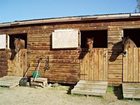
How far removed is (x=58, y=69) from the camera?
14.6m

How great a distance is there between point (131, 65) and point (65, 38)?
3.90 m

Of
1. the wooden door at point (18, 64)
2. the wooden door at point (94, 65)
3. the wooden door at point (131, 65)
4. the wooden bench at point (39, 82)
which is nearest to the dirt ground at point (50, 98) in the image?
the wooden bench at point (39, 82)

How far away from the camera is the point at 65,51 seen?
1446 centimetres

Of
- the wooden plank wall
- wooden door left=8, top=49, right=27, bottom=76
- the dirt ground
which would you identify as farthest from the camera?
the wooden plank wall

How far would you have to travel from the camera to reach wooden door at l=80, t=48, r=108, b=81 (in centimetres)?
1353

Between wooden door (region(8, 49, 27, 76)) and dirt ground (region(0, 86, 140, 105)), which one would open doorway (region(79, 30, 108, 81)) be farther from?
wooden door (region(8, 49, 27, 76))

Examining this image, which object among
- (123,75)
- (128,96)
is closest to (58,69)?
(123,75)

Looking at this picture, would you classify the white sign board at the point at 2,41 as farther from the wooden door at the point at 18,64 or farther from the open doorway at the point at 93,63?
the open doorway at the point at 93,63

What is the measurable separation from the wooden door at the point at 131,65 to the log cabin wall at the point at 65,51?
26 cm

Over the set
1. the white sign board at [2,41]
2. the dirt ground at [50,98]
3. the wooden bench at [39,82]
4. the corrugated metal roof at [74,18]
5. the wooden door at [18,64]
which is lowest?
the dirt ground at [50,98]

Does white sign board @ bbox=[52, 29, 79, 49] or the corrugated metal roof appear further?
white sign board @ bbox=[52, 29, 79, 49]

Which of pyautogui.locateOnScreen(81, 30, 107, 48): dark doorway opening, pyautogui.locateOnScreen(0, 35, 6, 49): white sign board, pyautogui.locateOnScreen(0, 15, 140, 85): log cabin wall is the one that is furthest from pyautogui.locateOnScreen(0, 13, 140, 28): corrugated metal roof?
pyautogui.locateOnScreen(81, 30, 107, 48): dark doorway opening

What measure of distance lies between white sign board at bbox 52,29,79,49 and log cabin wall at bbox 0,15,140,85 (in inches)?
11.1

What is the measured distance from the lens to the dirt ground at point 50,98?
417 inches
